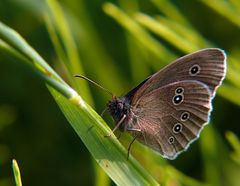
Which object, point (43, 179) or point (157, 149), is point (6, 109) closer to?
point (43, 179)

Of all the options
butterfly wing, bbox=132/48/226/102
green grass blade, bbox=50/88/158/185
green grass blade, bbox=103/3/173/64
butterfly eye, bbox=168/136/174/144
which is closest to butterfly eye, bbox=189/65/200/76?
butterfly wing, bbox=132/48/226/102

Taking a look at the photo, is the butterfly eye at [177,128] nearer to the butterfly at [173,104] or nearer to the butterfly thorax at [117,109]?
the butterfly at [173,104]

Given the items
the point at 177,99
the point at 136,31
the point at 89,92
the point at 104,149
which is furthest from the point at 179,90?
the point at 89,92

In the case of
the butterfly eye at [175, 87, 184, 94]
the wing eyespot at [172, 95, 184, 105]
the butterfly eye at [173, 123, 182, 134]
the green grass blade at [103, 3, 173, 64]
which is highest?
the green grass blade at [103, 3, 173, 64]

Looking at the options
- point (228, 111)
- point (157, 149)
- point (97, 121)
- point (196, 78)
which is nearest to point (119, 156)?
point (97, 121)

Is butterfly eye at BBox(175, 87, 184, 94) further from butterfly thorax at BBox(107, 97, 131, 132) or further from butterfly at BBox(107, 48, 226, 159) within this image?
butterfly thorax at BBox(107, 97, 131, 132)

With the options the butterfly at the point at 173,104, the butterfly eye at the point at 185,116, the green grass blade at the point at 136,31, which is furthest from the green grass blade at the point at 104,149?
the green grass blade at the point at 136,31

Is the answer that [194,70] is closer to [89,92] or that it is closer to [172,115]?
[172,115]
